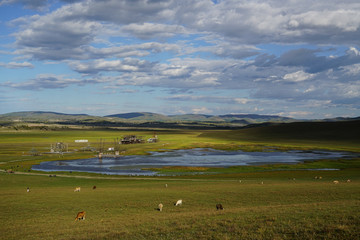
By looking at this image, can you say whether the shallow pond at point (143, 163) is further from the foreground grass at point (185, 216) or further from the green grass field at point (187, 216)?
the foreground grass at point (185, 216)

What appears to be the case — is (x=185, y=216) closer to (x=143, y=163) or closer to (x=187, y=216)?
(x=187, y=216)

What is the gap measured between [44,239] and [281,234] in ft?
43.0

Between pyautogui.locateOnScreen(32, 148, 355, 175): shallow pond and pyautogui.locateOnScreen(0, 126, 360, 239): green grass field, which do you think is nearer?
pyautogui.locateOnScreen(0, 126, 360, 239): green grass field

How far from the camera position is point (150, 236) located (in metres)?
16.9

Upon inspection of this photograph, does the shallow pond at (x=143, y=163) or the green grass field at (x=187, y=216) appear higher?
the green grass field at (x=187, y=216)

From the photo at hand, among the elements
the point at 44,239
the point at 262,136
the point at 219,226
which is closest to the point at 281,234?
the point at 219,226

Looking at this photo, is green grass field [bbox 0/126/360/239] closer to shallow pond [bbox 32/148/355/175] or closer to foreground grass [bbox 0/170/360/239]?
foreground grass [bbox 0/170/360/239]

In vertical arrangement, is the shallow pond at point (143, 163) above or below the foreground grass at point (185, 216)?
below

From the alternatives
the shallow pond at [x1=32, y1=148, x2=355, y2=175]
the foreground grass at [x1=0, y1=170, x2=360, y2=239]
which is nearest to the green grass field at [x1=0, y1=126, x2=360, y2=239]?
the foreground grass at [x1=0, y1=170, x2=360, y2=239]

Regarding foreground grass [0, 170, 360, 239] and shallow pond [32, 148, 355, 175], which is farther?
shallow pond [32, 148, 355, 175]

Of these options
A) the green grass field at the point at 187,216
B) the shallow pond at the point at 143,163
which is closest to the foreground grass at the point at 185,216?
the green grass field at the point at 187,216

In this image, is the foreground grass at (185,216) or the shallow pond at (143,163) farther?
the shallow pond at (143,163)

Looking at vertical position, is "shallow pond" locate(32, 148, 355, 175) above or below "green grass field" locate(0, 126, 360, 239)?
below

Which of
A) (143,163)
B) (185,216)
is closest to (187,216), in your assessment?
(185,216)
